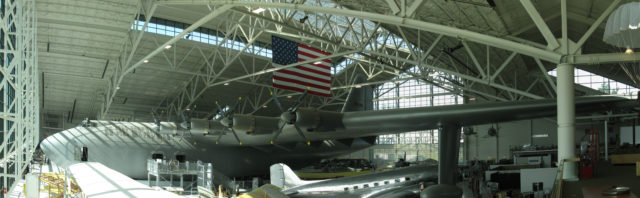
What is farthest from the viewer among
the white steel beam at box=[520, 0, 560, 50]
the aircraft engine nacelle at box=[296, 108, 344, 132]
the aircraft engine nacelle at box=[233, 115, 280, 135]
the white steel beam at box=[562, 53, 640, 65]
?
the aircraft engine nacelle at box=[233, 115, 280, 135]

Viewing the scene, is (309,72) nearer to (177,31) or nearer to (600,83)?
(177,31)

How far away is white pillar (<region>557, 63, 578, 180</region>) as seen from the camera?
10.0m

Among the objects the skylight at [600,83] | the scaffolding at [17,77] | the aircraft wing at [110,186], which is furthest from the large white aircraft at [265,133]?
the skylight at [600,83]

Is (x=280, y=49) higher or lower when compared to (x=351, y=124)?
higher

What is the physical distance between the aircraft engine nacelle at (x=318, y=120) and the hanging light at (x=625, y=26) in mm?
Answer: 10021

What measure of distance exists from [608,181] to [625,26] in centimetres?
385

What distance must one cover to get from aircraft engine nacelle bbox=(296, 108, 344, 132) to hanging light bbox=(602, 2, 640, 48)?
32.9ft

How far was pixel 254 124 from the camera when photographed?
19.3 metres

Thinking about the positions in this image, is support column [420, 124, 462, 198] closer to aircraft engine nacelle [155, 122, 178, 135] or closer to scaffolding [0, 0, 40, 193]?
scaffolding [0, 0, 40, 193]

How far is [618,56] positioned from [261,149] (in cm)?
1904

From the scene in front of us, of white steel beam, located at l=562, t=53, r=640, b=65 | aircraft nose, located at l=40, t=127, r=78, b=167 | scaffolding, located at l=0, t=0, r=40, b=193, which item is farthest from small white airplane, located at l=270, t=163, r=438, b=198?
aircraft nose, located at l=40, t=127, r=78, b=167

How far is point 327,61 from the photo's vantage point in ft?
86.7

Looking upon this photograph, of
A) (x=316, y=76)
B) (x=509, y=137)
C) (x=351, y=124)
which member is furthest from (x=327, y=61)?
(x=509, y=137)

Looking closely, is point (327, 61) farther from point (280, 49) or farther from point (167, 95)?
point (167, 95)
